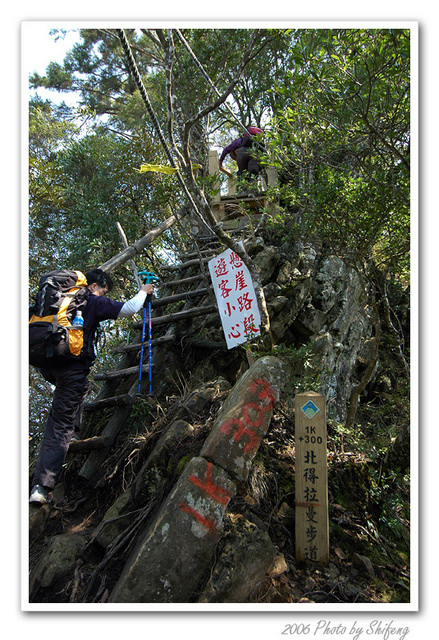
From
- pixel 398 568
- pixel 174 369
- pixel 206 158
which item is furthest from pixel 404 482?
pixel 206 158

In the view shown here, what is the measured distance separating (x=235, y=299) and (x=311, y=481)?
209 cm

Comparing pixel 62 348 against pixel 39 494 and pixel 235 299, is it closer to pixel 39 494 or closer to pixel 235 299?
pixel 39 494

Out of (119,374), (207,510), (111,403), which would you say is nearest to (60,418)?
(111,403)

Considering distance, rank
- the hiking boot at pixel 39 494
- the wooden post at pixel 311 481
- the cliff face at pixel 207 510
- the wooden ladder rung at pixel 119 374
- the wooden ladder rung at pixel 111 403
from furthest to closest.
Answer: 1. the wooden ladder rung at pixel 119 374
2. the wooden ladder rung at pixel 111 403
3. the hiking boot at pixel 39 494
4. the wooden post at pixel 311 481
5. the cliff face at pixel 207 510

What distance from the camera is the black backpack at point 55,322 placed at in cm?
314

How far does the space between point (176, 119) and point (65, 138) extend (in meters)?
3.18

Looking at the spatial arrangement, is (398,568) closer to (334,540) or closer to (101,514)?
(334,540)

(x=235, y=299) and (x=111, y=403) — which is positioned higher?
(x=235, y=299)

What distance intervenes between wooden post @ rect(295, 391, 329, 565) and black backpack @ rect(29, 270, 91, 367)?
6.03 feet

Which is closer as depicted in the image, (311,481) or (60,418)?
(311,481)

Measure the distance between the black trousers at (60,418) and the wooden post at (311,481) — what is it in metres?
1.83

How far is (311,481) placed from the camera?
279 centimetres

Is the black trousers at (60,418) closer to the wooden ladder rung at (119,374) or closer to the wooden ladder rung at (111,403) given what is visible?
the wooden ladder rung at (111,403)

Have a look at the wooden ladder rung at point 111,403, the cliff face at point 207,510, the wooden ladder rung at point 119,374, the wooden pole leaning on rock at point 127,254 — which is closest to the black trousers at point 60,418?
the cliff face at point 207,510
